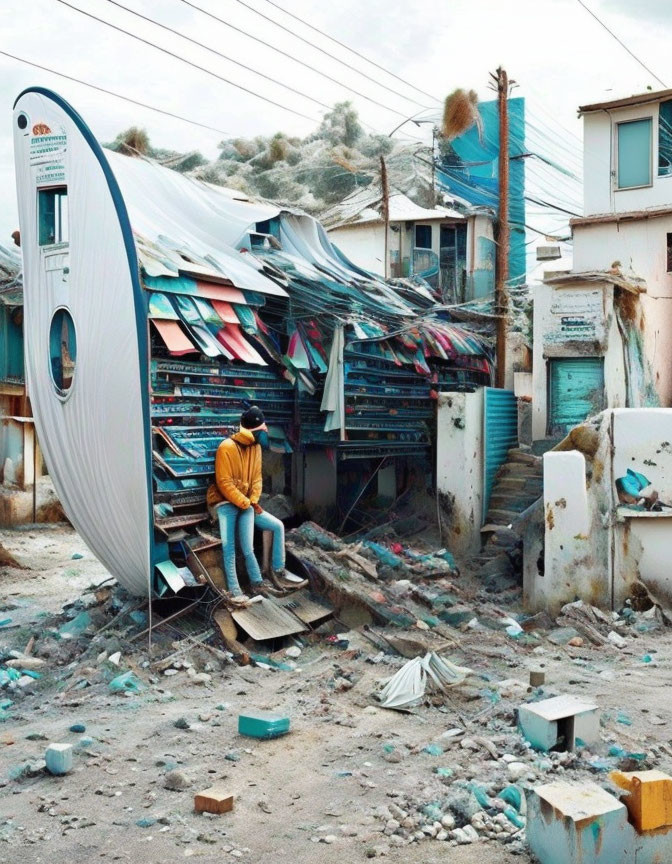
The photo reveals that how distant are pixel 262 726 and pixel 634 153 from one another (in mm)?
14024

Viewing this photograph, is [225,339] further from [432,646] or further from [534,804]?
[534,804]

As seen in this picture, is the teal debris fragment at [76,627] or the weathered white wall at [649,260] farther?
the weathered white wall at [649,260]

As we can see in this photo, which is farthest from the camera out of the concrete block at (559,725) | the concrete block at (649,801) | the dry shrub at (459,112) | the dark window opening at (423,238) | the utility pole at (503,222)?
the dark window opening at (423,238)

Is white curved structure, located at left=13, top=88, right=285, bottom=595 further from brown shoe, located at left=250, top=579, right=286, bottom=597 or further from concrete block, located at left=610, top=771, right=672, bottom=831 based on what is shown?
concrete block, located at left=610, top=771, right=672, bottom=831

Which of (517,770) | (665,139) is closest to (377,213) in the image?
(665,139)

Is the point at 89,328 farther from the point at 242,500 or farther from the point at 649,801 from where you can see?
the point at 649,801

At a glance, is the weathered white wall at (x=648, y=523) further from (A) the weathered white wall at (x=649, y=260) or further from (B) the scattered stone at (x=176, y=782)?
(B) the scattered stone at (x=176, y=782)

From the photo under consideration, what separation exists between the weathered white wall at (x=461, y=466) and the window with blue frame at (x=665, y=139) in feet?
20.8

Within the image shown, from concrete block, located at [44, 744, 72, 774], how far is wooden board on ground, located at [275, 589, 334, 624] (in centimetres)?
372

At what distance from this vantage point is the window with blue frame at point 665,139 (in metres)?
17.0

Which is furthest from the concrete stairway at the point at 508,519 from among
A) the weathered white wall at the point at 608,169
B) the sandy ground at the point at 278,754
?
the weathered white wall at the point at 608,169

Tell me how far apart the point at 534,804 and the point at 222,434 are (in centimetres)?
648

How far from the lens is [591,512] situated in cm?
1112

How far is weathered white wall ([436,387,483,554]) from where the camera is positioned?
13.8m
